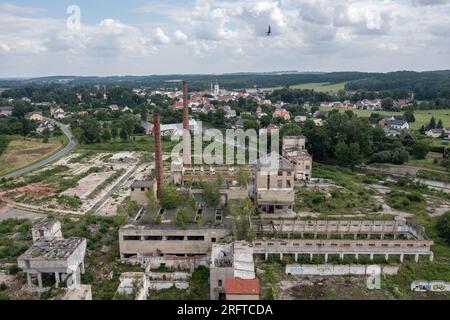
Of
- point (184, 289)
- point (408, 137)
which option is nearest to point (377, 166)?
point (408, 137)

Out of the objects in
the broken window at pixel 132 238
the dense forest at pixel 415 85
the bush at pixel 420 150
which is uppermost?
the dense forest at pixel 415 85

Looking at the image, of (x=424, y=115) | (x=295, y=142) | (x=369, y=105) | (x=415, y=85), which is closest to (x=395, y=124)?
(x=424, y=115)

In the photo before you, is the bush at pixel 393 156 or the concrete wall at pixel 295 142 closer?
the concrete wall at pixel 295 142

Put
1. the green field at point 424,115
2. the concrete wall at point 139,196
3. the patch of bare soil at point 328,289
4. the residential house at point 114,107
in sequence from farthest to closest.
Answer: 1. the residential house at point 114,107
2. the green field at point 424,115
3. the concrete wall at point 139,196
4. the patch of bare soil at point 328,289

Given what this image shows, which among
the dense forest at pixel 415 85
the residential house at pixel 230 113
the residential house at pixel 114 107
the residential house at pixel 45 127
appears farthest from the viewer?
the dense forest at pixel 415 85

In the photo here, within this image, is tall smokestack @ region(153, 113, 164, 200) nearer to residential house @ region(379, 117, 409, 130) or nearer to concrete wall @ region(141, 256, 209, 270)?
concrete wall @ region(141, 256, 209, 270)

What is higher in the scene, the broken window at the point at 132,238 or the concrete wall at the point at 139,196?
the concrete wall at the point at 139,196

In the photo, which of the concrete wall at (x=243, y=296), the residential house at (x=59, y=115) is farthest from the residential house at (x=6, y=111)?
the concrete wall at (x=243, y=296)

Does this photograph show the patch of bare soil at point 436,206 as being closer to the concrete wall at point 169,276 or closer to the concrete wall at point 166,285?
the concrete wall at point 169,276
